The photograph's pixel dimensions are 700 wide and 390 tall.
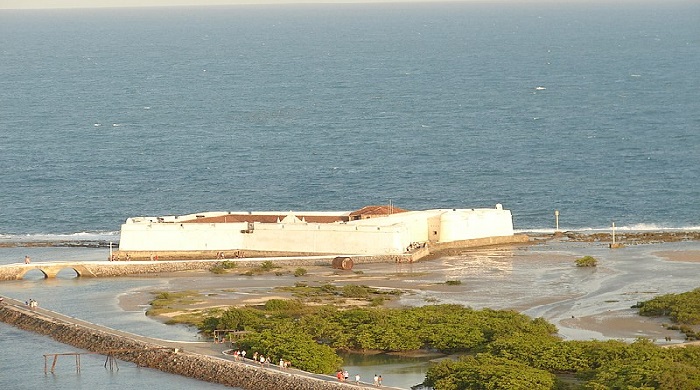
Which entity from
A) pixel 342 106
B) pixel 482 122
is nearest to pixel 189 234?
pixel 482 122

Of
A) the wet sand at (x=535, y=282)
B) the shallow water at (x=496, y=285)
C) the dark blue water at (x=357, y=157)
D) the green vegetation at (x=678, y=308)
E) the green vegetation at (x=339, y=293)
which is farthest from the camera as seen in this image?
the dark blue water at (x=357, y=157)

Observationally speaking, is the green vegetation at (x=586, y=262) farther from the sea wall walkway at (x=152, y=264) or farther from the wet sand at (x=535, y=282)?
the sea wall walkway at (x=152, y=264)

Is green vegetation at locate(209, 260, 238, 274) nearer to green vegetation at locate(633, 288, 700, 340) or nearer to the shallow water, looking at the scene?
the shallow water

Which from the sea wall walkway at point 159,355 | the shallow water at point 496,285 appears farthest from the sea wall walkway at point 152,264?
the sea wall walkway at point 159,355

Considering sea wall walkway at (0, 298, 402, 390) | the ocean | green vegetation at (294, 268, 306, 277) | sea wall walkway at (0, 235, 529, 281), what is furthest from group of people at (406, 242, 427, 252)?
sea wall walkway at (0, 298, 402, 390)

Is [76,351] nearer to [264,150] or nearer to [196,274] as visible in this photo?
[196,274]

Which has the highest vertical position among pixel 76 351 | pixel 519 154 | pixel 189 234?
pixel 519 154

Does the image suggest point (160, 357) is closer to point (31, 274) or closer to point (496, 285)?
point (496, 285)
